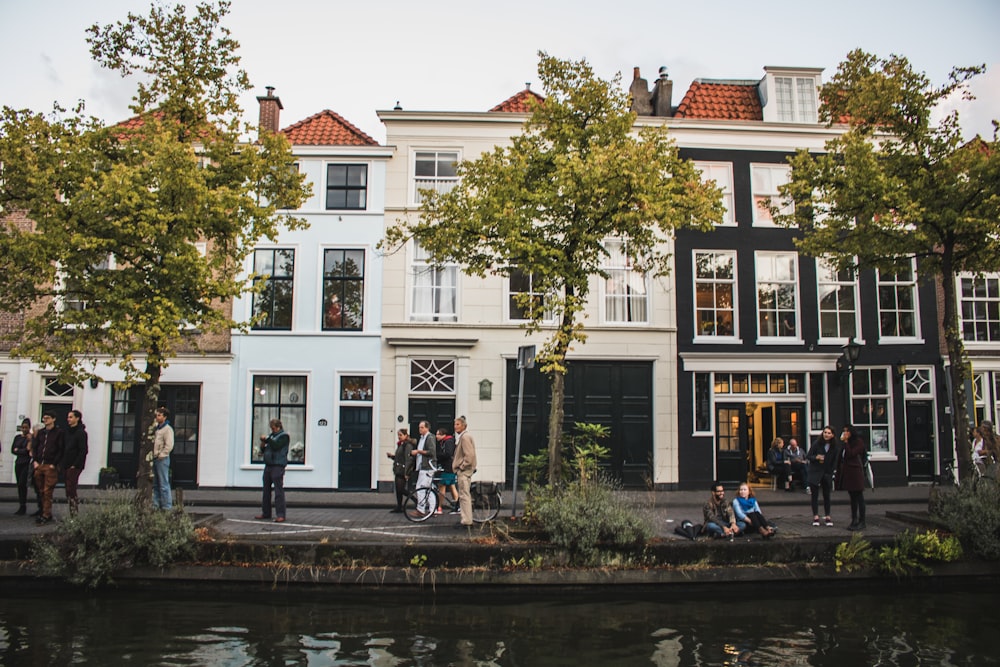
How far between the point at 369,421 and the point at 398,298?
3.56m

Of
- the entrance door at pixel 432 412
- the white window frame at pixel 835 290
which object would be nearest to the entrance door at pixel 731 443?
the white window frame at pixel 835 290

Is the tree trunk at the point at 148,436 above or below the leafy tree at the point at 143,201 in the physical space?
below

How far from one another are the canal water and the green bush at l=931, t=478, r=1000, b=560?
673 millimetres

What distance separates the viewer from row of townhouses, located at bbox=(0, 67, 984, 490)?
61.7 ft

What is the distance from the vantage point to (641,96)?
854 inches

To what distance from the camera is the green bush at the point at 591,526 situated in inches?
404

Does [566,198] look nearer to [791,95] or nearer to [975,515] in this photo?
[975,515]

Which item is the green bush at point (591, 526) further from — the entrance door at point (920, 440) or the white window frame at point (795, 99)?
the white window frame at point (795, 99)

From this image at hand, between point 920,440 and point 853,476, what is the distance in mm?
10062

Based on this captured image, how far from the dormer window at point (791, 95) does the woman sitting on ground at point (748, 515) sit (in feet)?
45.5

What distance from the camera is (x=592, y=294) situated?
19.7 metres

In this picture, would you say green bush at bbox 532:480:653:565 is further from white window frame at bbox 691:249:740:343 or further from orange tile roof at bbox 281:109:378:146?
orange tile roof at bbox 281:109:378:146

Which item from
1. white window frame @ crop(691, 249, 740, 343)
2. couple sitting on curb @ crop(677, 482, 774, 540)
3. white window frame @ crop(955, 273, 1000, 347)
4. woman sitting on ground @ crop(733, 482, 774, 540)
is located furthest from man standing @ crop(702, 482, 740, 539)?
white window frame @ crop(955, 273, 1000, 347)

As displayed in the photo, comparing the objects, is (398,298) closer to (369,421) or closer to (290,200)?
(369,421)
